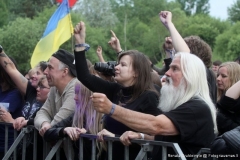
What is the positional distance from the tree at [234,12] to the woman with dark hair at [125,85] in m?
94.6

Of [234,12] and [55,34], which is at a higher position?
[55,34]

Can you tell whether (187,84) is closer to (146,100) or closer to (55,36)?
(146,100)

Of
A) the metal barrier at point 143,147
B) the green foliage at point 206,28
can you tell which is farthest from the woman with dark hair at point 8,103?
the green foliage at point 206,28

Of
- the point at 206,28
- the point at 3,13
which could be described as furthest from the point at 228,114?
the point at 206,28

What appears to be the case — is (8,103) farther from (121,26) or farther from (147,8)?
(147,8)

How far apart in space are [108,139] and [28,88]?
227 cm

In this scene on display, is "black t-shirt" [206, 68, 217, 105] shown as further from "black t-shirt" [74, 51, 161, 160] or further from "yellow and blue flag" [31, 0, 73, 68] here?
"yellow and blue flag" [31, 0, 73, 68]

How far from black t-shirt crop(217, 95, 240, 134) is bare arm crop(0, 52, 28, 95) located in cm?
287

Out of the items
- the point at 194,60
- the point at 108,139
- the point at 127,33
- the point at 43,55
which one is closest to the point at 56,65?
the point at 43,55

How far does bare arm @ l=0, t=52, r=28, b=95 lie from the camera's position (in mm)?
6621

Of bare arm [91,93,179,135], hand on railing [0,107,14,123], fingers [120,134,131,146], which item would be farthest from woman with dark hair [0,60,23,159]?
bare arm [91,93,179,135]

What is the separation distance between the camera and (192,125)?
13.2 ft

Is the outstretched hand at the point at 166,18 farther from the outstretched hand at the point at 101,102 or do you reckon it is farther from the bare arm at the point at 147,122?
the outstretched hand at the point at 101,102

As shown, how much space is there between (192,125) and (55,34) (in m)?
3.16
